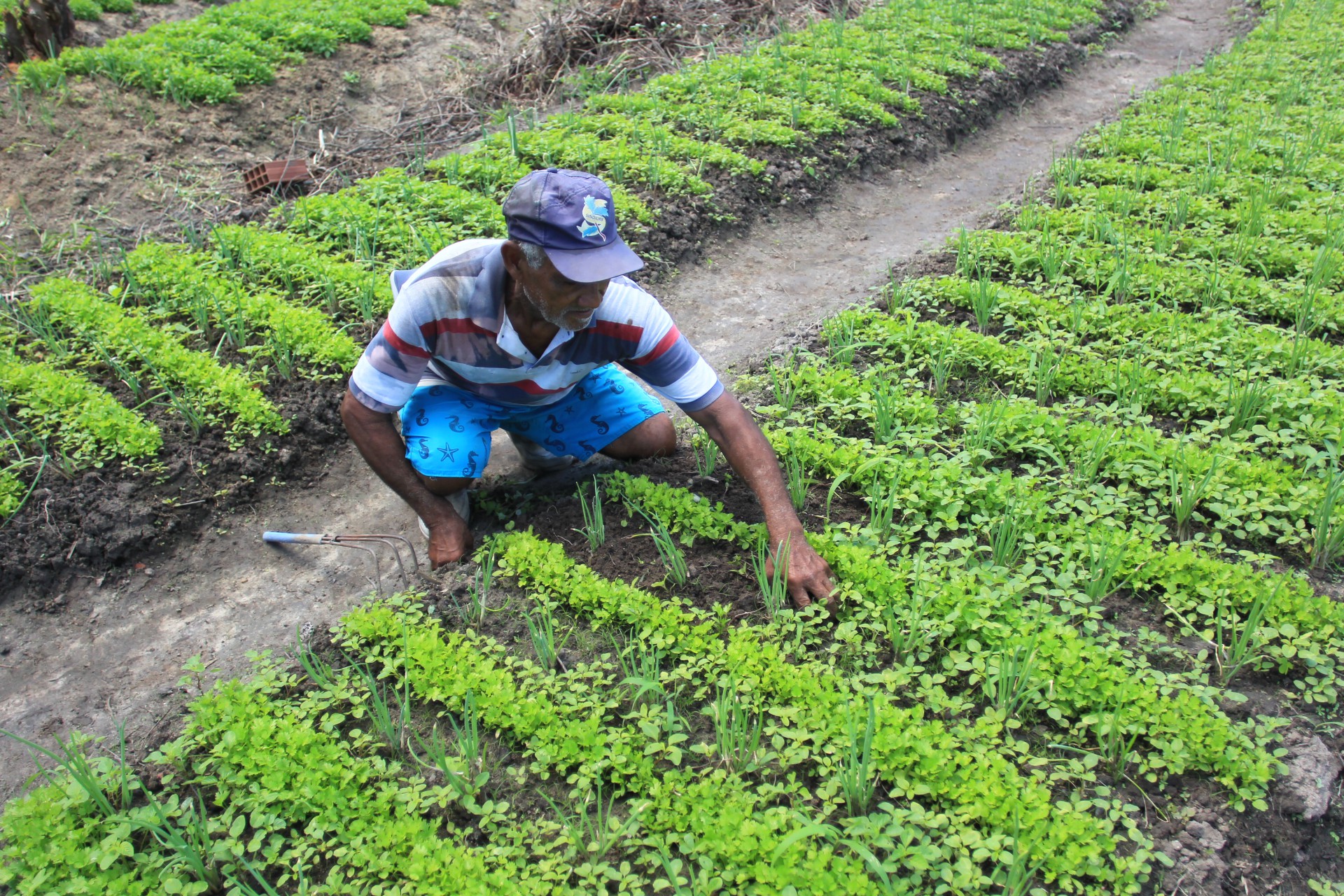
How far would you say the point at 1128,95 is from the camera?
8969mm

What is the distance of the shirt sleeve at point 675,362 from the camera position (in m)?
3.00

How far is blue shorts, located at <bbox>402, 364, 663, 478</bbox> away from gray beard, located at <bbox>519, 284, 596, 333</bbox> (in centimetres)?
72

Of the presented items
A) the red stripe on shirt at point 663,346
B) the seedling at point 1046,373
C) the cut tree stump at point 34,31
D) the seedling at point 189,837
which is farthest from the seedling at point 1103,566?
the cut tree stump at point 34,31

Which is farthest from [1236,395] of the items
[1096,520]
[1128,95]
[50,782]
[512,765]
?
[1128,95]

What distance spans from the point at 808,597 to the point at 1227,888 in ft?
4.29

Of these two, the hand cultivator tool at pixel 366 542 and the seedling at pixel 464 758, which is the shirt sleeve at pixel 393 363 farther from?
the seedling at pixel 464 758

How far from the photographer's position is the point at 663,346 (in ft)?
9.84

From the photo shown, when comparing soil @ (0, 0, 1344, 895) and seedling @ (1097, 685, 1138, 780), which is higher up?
soil @ (0, 0, 1344, 895)

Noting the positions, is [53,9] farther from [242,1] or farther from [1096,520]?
[1096,520]

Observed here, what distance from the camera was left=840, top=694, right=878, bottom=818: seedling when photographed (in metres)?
2.22

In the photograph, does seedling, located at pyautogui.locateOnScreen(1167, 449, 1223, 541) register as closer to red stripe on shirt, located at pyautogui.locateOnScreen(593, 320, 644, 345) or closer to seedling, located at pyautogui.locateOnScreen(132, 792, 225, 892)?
red stripe on shirt, located at pyautogui.locateOnScreen(593, 320, 644, 345)

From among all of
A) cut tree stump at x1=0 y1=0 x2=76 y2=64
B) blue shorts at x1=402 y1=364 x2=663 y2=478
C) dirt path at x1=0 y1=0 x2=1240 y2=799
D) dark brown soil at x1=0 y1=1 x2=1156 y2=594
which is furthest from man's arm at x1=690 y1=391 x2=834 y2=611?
cut tree stump at x1=0 y1=0 x2=76 y2=64

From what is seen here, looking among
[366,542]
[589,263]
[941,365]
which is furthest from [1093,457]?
[366,542]

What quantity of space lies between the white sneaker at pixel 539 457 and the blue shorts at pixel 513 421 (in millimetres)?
69
